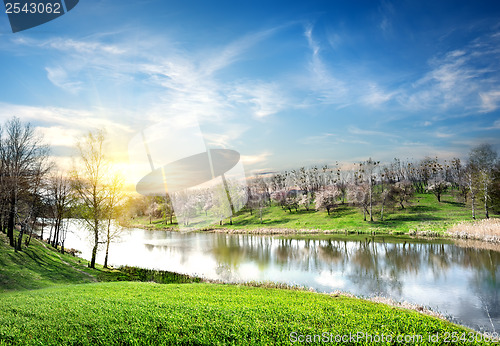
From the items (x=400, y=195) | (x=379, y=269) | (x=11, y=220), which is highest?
(x=400, y=195)

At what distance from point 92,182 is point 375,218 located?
177 ft

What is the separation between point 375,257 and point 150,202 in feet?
229

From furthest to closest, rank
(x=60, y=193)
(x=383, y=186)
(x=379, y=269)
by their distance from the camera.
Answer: (x=383, y=186) < (x=60, y=193) < (x=379, y=269)

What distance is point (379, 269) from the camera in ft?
73.3

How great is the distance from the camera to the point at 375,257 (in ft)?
91.0

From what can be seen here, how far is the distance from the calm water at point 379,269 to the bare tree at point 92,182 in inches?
130

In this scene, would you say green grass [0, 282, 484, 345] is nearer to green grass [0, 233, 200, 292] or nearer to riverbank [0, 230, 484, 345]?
riverbank [0, 230, 484, 345]

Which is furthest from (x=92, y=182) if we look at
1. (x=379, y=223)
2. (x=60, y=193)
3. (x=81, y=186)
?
(x=379, y=223)

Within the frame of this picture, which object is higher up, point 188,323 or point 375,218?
point 188,323

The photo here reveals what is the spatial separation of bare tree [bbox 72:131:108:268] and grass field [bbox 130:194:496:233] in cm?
4130

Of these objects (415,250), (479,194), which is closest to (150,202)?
(415,250)

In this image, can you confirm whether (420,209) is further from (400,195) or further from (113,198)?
(113,198)

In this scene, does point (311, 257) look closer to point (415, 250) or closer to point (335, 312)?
point (415, 250)

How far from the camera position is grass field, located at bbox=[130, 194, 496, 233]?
50.4 meters
